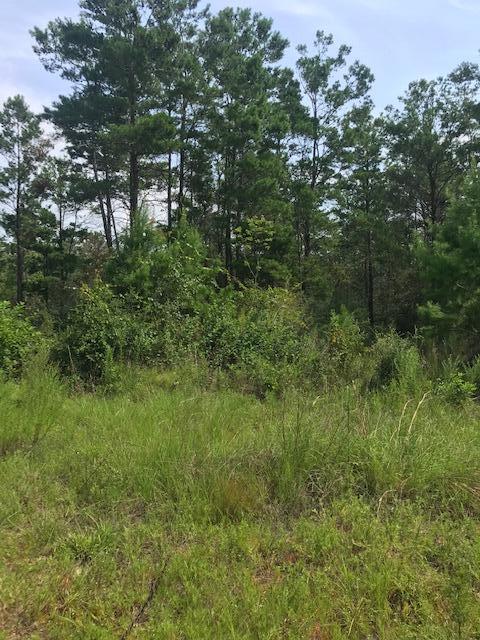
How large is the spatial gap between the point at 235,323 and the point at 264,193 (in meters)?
17.4

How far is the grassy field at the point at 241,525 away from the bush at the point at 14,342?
3.43 m

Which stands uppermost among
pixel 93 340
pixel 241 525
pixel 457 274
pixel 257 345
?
pixel 457 274

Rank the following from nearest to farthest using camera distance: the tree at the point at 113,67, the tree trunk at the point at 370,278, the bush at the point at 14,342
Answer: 1. the bush at the point at 14,342
2. the tree at the point at 113,67
3. the tree trunk at the point at 370,278

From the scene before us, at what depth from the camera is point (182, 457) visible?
4066mm

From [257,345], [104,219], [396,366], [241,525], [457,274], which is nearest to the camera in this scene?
[241,525]

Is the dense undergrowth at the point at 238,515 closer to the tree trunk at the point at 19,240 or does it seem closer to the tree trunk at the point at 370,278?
the tree trunk at the point at 370,278

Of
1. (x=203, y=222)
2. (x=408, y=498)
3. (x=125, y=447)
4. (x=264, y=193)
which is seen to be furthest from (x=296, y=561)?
(x=203, y=222)

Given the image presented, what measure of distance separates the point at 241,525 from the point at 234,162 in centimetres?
2564

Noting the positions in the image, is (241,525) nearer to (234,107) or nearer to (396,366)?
(396,366)

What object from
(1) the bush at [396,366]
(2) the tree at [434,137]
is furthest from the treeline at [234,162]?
(1) the bush at [396,366]

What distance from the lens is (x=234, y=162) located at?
27.3 meters

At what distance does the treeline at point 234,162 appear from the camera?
2502 centimetres

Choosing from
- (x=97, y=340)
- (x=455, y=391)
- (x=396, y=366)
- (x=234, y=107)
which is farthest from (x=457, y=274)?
(x=234, y=107)

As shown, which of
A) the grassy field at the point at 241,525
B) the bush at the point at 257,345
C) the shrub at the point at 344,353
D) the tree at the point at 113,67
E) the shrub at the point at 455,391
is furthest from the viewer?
the tree at the point at 113,67
